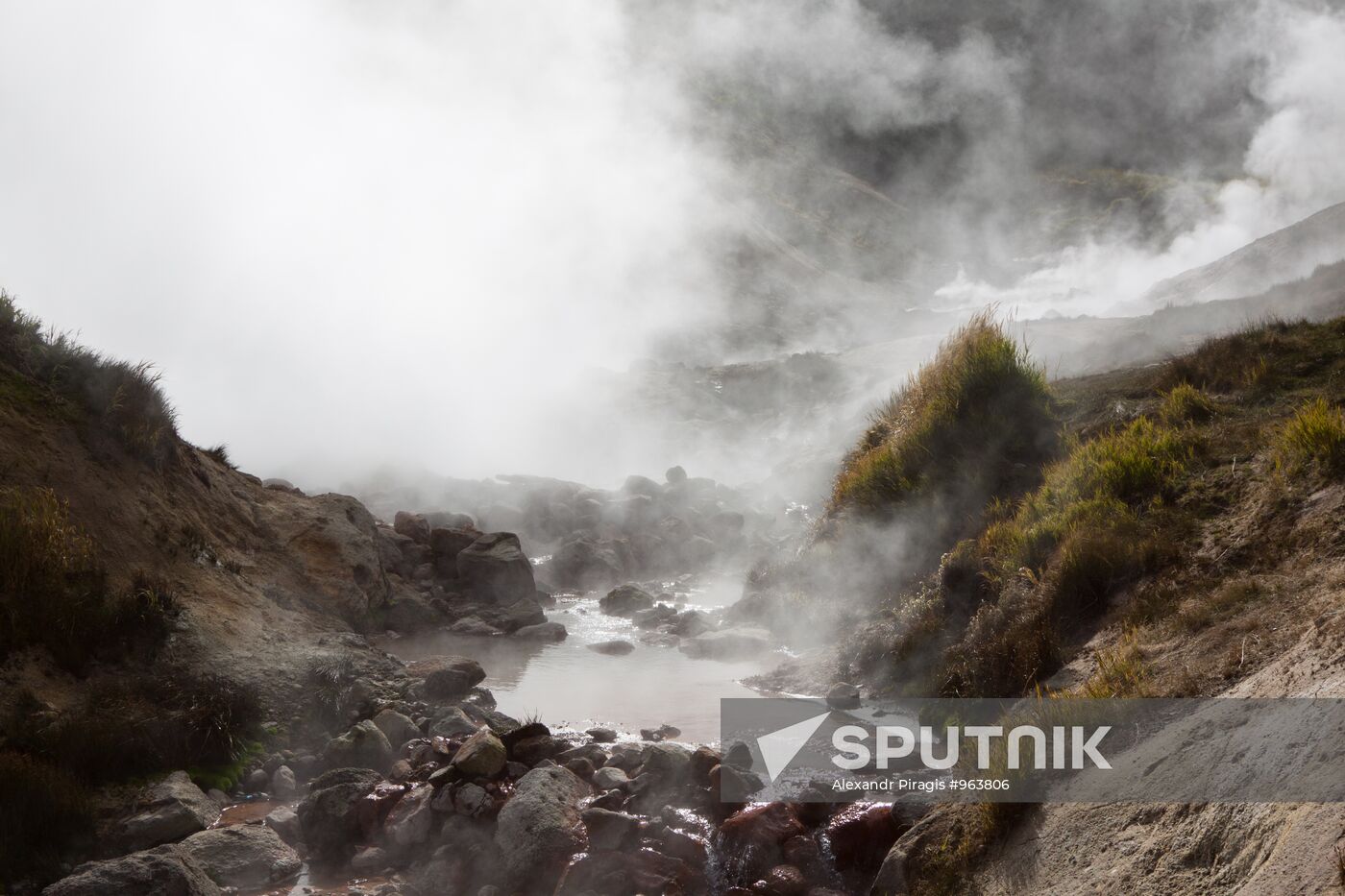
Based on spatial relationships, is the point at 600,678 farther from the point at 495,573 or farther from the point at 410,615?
the point at 495,573

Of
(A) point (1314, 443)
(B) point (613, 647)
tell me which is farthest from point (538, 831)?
(B) point (613, 647)

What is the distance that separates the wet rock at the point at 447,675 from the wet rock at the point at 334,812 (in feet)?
10.2

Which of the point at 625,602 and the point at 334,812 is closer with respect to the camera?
the point at 334,812

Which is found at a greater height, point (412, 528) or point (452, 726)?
point (412, 528)

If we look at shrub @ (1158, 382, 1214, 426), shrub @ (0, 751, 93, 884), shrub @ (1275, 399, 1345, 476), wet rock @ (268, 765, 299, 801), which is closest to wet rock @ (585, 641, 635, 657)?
wet rock @ (268, 765, 299, 801)

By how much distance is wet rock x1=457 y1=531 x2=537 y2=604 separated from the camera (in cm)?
1711

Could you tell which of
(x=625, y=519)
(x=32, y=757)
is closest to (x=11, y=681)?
(x=32, y=757)

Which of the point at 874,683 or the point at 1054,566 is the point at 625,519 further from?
Result: the point at 1054,566

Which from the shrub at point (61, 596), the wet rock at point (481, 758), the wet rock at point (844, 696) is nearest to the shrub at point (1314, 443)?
the wet rock at point (844, 696)

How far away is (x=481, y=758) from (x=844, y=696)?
384 cm

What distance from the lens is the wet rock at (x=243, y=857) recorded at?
241 inches

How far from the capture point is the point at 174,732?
7805 millimetres

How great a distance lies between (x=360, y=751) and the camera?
8.30m

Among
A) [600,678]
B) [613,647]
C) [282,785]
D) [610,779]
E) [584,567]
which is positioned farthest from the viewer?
[584,567]
